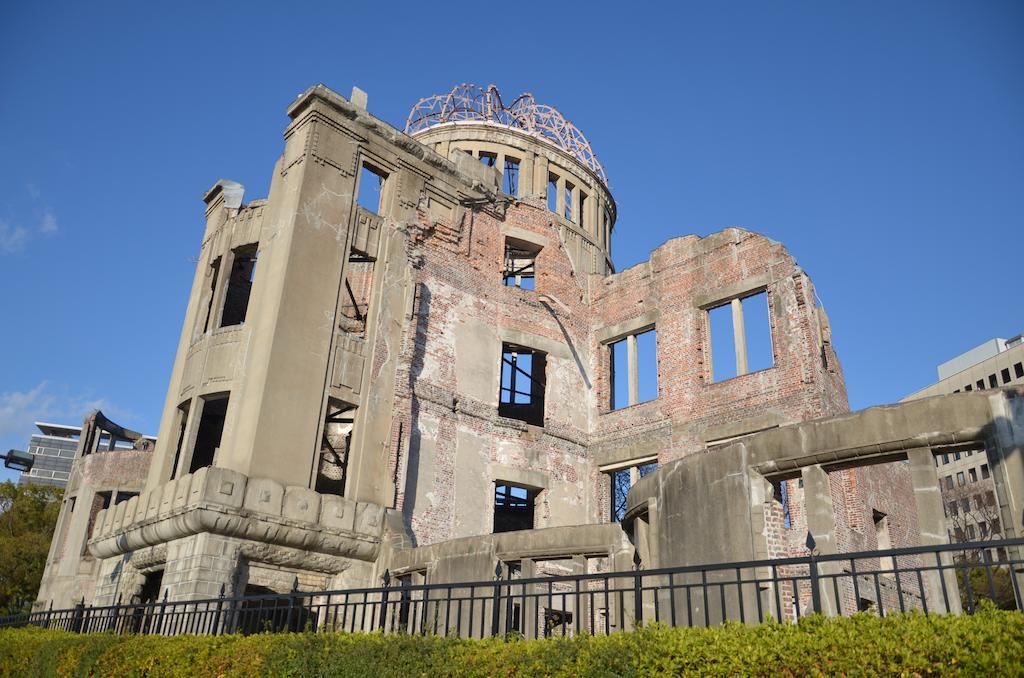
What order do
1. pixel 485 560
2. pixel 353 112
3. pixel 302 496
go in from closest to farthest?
pixel 485 560 → pixel 302 496 → pixel 353 112

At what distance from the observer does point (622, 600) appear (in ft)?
23.7

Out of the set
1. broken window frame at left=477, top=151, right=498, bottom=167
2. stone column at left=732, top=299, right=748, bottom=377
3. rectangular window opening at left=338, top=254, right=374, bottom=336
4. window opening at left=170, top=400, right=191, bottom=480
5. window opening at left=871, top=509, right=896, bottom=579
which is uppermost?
broken window frame at left=477, top=151, right=498, bottom=167

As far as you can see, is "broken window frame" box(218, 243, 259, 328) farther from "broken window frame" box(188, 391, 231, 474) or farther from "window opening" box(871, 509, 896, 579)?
"window opening" box(871, 509, 896, 579)

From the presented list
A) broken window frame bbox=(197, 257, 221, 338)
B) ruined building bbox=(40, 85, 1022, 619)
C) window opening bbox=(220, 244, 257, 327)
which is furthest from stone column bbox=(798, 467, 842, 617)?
window opening bbox=(220, 244, 257, 327)

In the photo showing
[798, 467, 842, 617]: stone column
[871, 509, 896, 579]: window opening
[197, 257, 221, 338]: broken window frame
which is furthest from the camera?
[197, 257, 221, 338]: broken window frame

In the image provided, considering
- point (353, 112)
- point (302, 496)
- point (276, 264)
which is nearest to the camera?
point (302, 496)

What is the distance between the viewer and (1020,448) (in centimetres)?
820

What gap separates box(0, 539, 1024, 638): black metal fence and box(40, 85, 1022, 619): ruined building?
1.83 feet

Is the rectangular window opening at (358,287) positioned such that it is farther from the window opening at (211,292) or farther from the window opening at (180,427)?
the window opening at (180,427)

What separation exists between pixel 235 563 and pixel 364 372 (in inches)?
208

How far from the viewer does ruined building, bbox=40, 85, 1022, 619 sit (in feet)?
44.1

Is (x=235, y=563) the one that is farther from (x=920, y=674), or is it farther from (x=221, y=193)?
(x=920, y=674)

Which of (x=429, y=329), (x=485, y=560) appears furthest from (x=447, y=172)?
(x=485, y=560)

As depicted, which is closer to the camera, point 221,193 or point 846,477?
point 846,477
